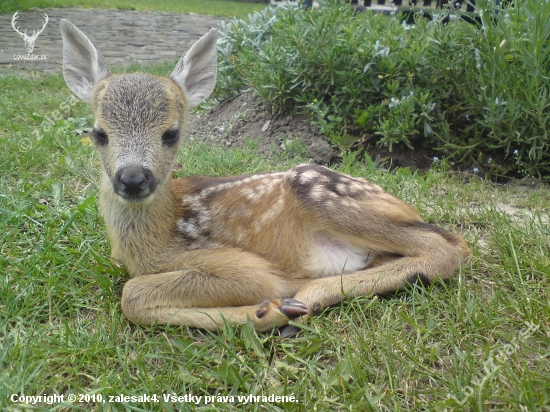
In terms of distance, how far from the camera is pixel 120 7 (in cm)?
1633

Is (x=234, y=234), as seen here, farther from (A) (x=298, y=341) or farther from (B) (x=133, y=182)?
(A) (x=298, y=341)

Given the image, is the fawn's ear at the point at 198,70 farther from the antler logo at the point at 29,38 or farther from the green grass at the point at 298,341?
the antler logo at the point at 29,38


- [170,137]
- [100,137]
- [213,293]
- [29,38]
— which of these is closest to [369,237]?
[213,293]

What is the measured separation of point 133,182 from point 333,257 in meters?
1.30

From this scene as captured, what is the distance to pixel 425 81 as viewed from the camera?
5.44 meters

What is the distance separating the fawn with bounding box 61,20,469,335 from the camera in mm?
2725

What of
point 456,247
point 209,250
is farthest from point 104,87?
point 456,247

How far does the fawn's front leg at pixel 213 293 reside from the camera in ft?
8.61

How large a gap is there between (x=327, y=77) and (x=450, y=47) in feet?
4.42

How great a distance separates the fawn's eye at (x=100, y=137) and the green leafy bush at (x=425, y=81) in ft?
9.87

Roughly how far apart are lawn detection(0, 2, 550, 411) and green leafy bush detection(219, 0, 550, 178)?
5.13 feet

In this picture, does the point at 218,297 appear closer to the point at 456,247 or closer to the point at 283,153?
the point at 456,247

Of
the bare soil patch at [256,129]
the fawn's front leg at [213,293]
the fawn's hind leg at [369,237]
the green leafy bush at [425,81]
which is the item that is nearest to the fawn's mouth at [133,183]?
the fawn's front leg at [213,293]

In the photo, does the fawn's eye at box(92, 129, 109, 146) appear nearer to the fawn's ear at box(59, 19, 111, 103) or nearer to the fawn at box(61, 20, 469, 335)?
the fawn at box(61, 20, 469, 335)
